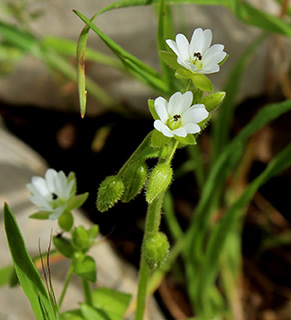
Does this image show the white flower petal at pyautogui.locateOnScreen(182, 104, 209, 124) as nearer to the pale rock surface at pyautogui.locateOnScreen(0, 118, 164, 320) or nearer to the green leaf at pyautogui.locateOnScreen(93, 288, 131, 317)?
the green leaf at pyautogui.locateOnScreen(93, 288, 131, 317)

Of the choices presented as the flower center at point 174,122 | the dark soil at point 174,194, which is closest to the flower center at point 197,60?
the flower center at point 174,122

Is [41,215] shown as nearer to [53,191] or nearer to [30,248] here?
[53,191]

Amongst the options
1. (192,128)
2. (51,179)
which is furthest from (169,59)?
(51,179)

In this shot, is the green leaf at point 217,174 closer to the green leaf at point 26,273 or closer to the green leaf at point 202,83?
the green leaf at point 202,83

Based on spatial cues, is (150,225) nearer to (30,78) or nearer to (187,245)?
(187,245)

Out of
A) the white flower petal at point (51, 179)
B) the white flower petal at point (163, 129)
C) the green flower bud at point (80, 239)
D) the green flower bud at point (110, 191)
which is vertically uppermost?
the white flower petal at point (163, 129)

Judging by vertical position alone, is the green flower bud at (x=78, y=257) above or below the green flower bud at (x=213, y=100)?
below

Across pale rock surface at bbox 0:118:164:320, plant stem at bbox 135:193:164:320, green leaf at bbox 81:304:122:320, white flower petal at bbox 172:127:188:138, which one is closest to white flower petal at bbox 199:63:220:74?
white flower petal at bbox 172:127:188:138
